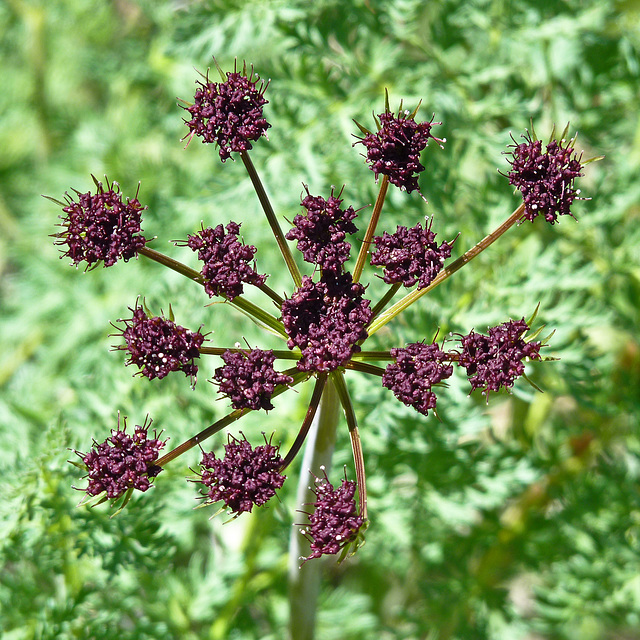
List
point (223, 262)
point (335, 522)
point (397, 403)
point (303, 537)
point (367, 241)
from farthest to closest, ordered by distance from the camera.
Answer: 1. point (397, 403)
2. point (303, 537)
3. point (367, 241)
4. point (223, 262)
5. point (335, 522)

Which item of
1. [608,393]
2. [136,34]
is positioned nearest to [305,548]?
[608,393]

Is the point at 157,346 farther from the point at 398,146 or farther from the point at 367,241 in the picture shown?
the point at 398,146

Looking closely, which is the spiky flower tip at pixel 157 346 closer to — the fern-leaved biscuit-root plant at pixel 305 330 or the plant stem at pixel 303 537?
the fern-leaved biscuit-root plant at pixel 305 330

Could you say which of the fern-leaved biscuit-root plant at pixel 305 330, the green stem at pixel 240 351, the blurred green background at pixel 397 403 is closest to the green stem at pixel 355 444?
the fern-leaved biscuit-root plant at pixel 305 330

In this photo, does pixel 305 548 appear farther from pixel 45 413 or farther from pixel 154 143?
pixel 154 143

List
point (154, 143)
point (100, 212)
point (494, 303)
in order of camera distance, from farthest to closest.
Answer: point (154, 143) → point (494, 303) → point (100, 212)

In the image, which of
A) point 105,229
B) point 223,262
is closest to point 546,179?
point 223,262
